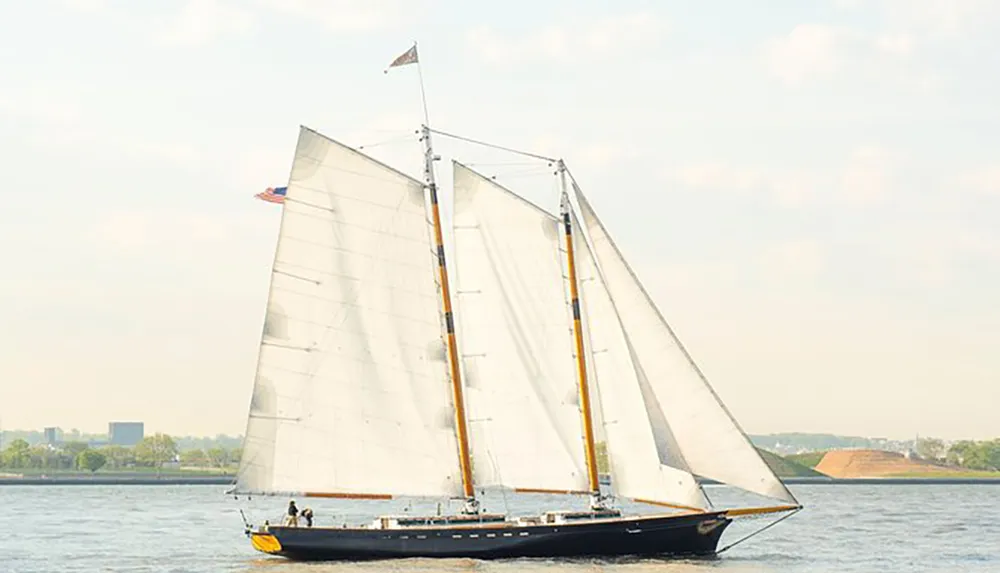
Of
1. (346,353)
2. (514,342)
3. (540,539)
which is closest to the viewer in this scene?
(540,539)

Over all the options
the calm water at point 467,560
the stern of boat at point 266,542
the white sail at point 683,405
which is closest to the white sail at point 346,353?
the stern of boat at point 266,542

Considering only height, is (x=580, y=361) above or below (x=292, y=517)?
above

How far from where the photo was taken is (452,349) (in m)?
71.0

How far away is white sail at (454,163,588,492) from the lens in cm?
6850

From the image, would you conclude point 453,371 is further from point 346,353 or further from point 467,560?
point 467,560

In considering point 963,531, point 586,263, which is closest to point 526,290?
point 586,263

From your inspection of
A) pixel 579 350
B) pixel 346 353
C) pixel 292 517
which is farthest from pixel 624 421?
pixel 292 517

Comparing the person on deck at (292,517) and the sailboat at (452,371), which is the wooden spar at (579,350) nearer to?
the sailboat at (452,371)

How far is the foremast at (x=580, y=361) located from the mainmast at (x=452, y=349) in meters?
4.98

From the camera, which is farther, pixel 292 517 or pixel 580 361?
pixel 292 517

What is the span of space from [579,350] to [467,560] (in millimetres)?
9759

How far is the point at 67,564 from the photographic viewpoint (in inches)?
3039

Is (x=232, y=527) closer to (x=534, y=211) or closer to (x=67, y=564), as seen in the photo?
(x=67, y=564)

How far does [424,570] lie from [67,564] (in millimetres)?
21046
